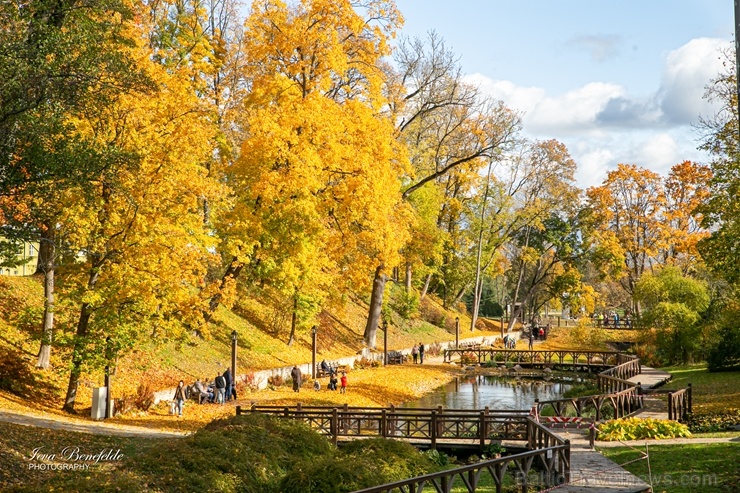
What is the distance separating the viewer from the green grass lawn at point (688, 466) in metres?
14.5

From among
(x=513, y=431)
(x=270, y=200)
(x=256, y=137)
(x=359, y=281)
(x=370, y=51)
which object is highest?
(x=370, y=51)

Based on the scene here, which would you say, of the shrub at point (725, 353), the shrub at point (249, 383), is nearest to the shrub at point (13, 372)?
the shrub at point (249, 383)

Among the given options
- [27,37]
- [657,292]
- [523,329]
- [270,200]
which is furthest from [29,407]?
[523,329]

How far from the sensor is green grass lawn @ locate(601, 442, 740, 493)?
47.6 feet

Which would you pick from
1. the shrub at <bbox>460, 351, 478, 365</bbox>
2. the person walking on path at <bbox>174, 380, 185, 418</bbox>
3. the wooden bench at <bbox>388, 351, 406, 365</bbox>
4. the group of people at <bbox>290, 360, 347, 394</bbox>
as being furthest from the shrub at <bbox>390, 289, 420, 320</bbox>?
the person walking on path at <bbox>174, 380, 185, 418</bbox>

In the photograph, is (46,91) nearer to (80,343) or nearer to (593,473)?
(80,343)

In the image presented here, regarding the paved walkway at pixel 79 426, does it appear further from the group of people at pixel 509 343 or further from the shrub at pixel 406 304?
the group of people at pixel 509 343

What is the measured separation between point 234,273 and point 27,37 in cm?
1663

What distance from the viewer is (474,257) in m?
70.0

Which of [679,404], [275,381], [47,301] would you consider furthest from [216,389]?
[679,404]

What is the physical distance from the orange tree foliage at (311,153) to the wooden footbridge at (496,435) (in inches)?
327

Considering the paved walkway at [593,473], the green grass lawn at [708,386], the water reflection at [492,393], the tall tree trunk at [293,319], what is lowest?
the water reflection at [492,393]

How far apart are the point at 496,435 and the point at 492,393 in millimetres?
17208

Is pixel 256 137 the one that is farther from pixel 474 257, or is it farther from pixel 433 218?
pixel 474 257
